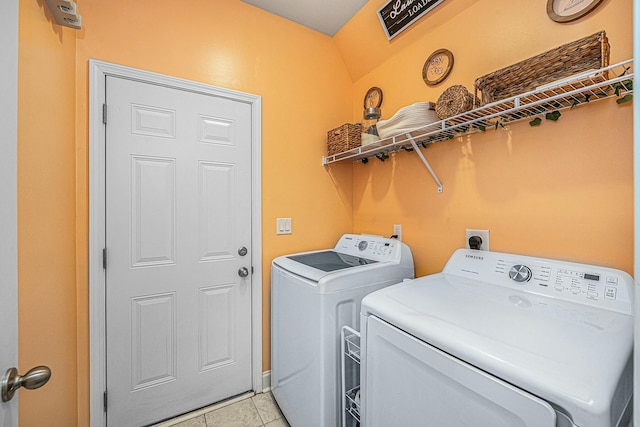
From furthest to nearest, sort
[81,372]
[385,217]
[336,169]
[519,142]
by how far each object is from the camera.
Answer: [336,169]
[385,217]
[81,372]
[519,142]

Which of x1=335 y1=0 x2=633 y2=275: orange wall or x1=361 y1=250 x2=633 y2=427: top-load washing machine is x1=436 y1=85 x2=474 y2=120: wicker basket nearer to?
x1=335 y1=0 x2=633 y2=275: orange wall

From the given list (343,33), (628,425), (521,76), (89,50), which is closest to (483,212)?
(521,76)

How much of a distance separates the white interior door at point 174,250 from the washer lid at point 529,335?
113cm

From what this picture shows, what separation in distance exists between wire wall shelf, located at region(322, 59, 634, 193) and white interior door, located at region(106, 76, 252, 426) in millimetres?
1062

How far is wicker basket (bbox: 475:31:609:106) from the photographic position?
0.92 metres

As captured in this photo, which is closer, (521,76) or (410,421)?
(410,421)

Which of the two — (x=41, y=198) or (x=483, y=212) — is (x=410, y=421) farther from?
(x=41, y=198)

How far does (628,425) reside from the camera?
0.64 meters

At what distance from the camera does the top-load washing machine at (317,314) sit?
1.32 metres

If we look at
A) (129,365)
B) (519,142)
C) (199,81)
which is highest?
(199,81)

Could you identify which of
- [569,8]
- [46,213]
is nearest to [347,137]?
[569,8]

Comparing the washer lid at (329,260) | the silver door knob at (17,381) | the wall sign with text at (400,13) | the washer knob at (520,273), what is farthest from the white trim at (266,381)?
the wall sign with text at (400,13)

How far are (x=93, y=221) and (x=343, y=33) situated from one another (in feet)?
6.85

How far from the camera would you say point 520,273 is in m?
1.14
